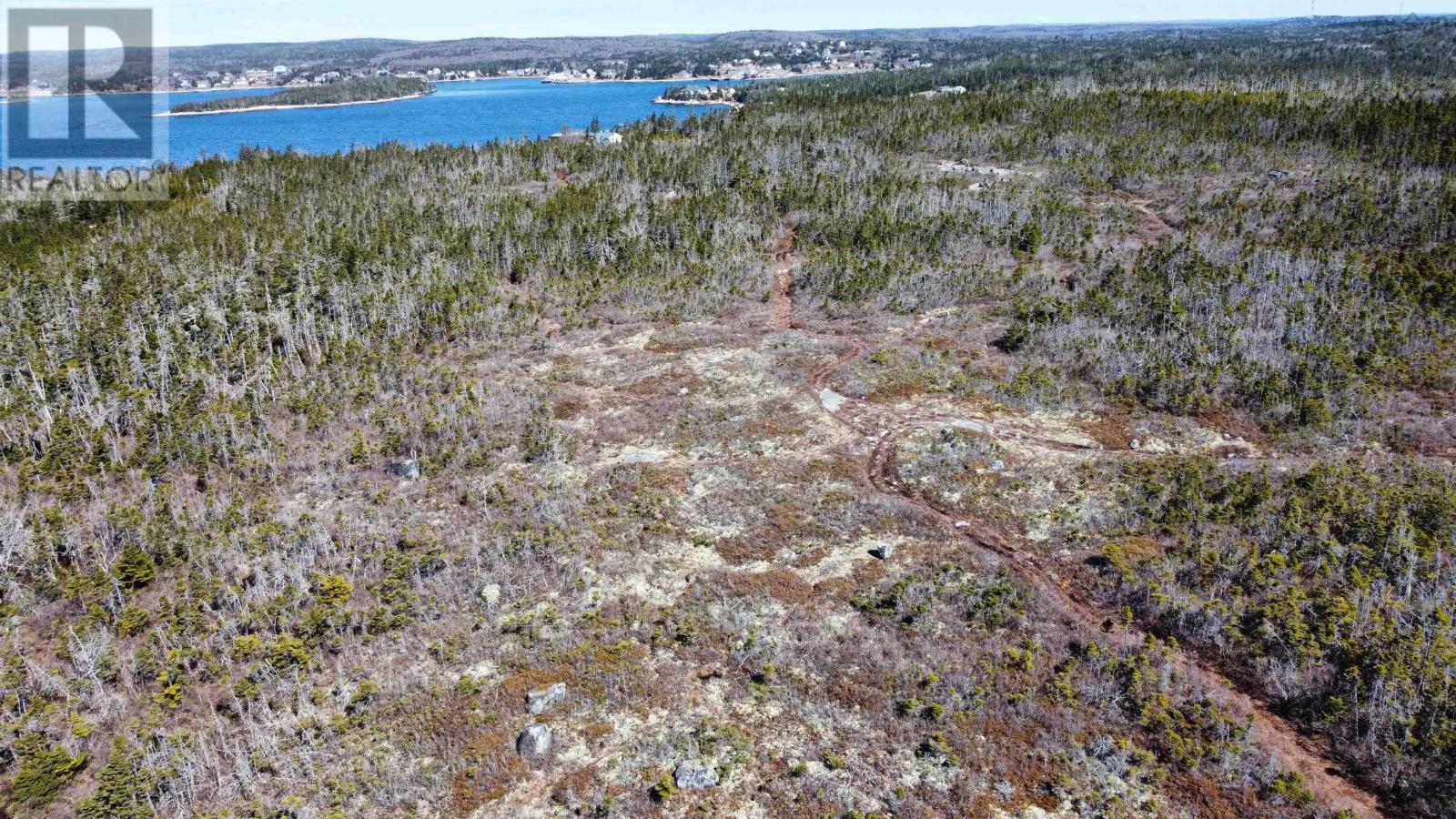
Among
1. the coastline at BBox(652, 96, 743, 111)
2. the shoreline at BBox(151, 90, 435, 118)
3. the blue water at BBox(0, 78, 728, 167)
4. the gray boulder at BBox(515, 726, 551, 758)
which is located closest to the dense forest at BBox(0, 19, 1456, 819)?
the gray boulder at BBox(515, 726, 551, 758)

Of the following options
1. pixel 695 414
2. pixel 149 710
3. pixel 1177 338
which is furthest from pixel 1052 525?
pixel 149 710

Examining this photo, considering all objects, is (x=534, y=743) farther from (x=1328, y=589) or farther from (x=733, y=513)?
(x=1328, y=589)

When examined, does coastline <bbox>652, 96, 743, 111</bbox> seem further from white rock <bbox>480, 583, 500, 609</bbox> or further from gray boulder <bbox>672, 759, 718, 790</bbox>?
gray boulder <bbox>672, 759, 718, 790</bbox>

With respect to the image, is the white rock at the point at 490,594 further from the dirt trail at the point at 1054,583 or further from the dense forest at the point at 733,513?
the dirt trail at the point at 1054,583

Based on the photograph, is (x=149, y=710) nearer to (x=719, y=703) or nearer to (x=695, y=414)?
(x=719, y=703)

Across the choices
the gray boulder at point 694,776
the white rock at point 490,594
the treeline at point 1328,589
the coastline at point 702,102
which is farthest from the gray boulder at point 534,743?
the coastline at point 702,102

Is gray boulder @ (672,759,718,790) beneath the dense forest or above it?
beneath

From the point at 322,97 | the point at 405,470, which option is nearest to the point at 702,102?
the point at 322,97
